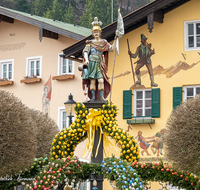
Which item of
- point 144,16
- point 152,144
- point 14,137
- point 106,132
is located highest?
point 144,16

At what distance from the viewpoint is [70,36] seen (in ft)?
64.0

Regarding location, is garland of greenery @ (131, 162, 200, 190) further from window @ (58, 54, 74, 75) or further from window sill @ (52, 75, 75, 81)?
window @ (58, 54, 74, 75)

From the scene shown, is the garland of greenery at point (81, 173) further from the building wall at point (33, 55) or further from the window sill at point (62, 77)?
the window sill at point (62, 77)

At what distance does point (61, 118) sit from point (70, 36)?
3.34 m

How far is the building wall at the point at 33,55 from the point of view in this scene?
20188 millimetres

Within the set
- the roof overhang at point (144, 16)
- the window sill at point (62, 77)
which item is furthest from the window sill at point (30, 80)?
the roof overhang at point (144, 16)

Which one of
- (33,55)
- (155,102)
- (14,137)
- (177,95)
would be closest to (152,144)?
(155,102)

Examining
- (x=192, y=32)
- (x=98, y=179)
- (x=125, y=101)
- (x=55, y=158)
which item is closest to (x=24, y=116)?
(x=55, y=158)

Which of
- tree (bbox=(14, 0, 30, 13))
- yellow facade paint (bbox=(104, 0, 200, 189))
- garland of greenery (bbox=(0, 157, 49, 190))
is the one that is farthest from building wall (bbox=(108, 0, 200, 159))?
tree (bbox=(14, 0, 30, 13))

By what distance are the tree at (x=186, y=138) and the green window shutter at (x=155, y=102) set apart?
670 cm

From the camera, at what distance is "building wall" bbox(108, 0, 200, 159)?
17.0 m

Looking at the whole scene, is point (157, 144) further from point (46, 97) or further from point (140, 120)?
point (46, 97)

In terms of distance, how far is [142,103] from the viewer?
17.6m

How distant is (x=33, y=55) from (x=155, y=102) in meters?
6.63
